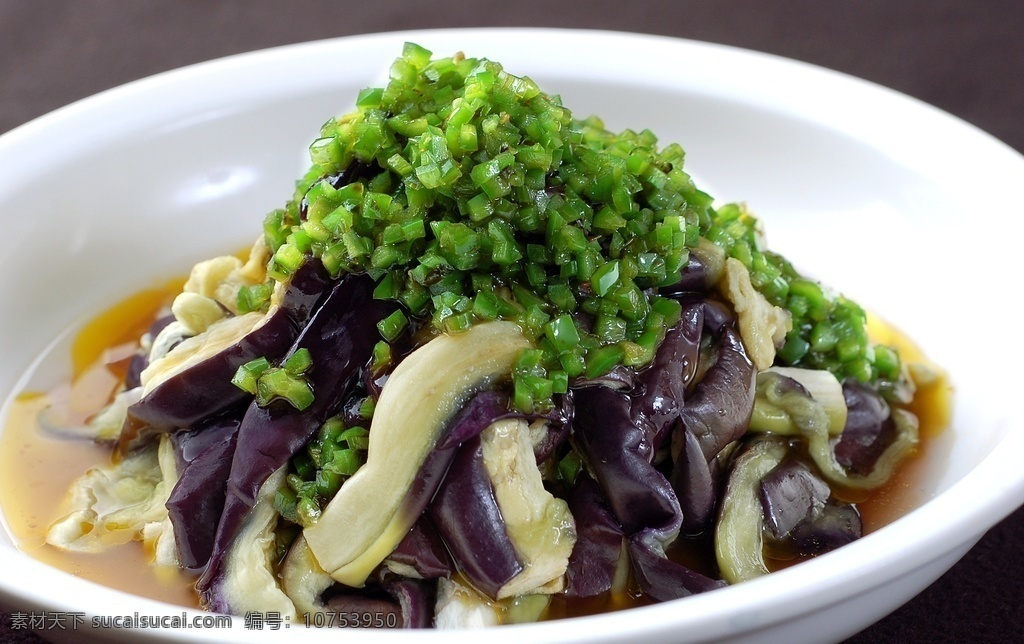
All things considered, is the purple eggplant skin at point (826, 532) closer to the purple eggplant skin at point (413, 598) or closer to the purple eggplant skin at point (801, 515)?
the purple eggplant skin at point (801, 515)

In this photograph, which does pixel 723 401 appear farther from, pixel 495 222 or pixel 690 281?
pixel 495 222

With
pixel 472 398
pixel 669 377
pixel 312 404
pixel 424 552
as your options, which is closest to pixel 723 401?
pixel 669 377

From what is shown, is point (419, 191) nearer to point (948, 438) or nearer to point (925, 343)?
point (948, 438)

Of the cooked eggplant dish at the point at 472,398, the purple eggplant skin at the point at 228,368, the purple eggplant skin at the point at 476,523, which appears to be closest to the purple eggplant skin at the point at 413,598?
the cooked eggplant dish at the point at 472,398

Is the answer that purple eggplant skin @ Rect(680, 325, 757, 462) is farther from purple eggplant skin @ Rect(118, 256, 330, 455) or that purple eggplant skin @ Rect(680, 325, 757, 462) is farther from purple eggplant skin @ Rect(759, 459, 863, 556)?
purple eggplant skin @ Rect(118, 256, 330, 455)

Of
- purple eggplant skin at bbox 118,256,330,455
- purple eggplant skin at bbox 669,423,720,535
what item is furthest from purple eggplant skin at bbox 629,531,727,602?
purple eggplant skin at bbox 118,256,330,455
